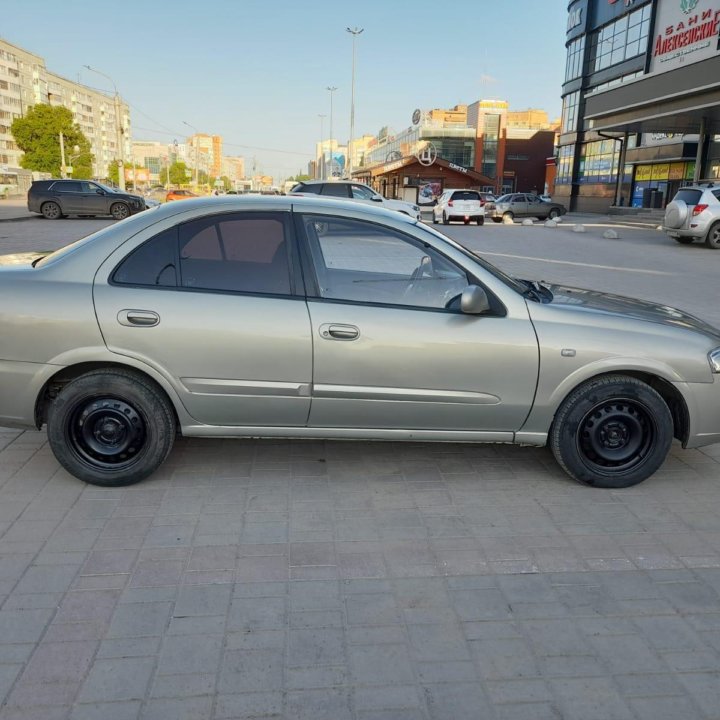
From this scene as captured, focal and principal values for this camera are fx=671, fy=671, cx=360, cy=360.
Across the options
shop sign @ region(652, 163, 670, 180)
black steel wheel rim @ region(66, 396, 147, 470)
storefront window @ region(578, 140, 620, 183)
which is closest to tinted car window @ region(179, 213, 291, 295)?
black steel wheel rim @ region(66, 396, 147, 470)

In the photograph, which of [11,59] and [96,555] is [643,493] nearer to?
[96,555]

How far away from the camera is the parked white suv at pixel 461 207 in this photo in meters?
32.4

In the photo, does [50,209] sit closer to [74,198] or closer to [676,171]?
[74,198]

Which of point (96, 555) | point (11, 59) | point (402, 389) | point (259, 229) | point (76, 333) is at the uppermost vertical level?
point (11, 59)

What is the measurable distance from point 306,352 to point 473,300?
97cm

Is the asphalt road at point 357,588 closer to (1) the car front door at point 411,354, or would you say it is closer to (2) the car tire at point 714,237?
(1) the car front door at point 411,354

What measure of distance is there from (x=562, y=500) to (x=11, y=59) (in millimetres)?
127454

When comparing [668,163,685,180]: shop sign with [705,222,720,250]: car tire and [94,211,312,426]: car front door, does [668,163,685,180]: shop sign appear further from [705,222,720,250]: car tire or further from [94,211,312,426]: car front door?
[94,211,312,426]: car front door

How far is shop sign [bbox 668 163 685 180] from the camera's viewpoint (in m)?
39.3

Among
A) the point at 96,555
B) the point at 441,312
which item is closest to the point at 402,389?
the point at 441,312

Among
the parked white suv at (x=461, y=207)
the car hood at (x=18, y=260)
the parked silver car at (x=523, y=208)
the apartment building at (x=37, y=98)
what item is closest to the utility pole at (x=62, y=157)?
the apartment building at (x=37, y=98)

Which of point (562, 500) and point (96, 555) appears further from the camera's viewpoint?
point (562, 500)

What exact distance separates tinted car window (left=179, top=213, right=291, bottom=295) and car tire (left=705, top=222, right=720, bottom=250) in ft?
63.1

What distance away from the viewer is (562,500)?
154 inches
